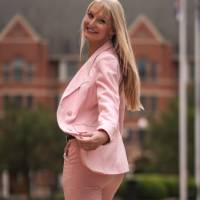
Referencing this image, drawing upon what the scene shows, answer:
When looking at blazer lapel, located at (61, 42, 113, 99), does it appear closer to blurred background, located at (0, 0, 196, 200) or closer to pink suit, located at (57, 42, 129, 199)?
pink suit, located at (57, 42, 129, 199)

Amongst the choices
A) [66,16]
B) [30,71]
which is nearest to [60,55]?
[30,71]

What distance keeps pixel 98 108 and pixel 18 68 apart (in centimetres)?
7723

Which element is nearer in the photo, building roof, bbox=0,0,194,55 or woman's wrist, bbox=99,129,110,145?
woman's wrist, bbox=99,129,110,145

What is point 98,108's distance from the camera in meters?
4.14

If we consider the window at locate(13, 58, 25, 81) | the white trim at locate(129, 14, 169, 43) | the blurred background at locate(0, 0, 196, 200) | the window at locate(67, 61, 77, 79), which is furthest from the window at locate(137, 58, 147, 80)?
the window at locate(13, 58, 25, 81)

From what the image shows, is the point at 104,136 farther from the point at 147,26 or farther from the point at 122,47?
the point at 147,26

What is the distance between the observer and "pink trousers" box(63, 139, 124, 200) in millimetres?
4105

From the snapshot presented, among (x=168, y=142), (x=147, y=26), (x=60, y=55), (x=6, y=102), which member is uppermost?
(x=147, y=26)

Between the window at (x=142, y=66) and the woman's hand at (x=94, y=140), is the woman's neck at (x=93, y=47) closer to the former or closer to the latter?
the woman's hand at (x=94, y=140)

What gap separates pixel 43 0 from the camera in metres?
84.9

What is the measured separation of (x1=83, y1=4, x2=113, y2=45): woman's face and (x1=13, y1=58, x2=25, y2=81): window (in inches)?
2998

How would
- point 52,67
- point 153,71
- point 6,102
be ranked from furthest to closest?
point 52,67, point 153,71, point 6,102

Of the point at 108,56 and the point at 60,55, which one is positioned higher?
the point at 108,56

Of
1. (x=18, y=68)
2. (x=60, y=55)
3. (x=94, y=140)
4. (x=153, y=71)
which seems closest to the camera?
(x=94, y=140)
